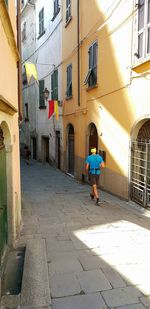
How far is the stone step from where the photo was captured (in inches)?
132

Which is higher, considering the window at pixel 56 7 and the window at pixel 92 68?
the window at pixel 56 7

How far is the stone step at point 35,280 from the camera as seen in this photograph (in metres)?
3.35

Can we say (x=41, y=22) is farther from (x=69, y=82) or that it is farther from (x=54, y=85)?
(x=69, y=82)

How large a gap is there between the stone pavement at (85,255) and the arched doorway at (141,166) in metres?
0.32

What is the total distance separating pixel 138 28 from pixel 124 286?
248 inches

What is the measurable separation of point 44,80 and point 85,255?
1512 cm

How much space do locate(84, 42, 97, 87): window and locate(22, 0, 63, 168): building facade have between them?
Result: 4.42 metres

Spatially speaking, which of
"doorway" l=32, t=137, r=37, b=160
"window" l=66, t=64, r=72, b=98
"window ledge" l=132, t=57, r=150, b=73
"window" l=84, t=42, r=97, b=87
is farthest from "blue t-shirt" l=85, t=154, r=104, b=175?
"doorway" l=32, t=137, r=37, b=160

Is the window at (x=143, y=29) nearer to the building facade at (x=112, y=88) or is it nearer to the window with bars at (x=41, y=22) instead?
the building facade at (x=112, y=88)

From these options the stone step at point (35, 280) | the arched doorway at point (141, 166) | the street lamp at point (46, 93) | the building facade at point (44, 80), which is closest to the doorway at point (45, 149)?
the building facade at point (44, 80)

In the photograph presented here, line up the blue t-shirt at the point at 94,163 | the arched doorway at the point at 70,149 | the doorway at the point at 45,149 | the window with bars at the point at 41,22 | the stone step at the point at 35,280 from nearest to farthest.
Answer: the stone step at the point at 35,280
the blue t-shirt at the point at 94,163
the arched doorway at the point at 70,149
the window with bars at the point at 41,22
the doorway at the point at 45,149

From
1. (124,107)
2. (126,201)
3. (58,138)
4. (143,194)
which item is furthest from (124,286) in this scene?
(58,138)

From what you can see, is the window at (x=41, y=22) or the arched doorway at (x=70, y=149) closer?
the arched doorway at (x=70, y=149)

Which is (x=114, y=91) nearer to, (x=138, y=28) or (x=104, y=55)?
(x=104, y=55)
